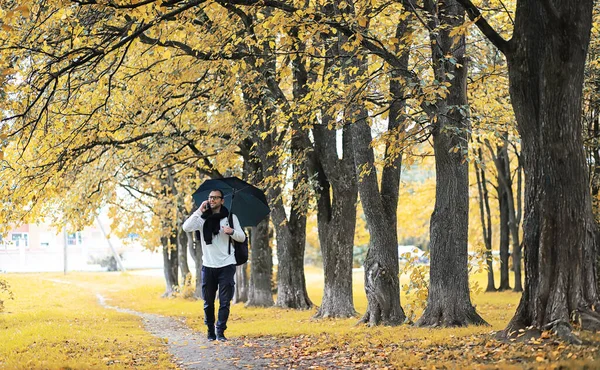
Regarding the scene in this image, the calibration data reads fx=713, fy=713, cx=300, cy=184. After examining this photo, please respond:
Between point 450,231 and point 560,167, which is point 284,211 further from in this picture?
point 560,167

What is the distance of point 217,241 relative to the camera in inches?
424

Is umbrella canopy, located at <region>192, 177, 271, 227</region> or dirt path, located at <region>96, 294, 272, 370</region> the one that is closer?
dirt path, located at <region>96, 294, 272, 370</region>

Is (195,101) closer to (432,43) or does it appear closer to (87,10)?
(87,10)

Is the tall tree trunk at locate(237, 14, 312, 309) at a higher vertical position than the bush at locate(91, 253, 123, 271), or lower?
higher

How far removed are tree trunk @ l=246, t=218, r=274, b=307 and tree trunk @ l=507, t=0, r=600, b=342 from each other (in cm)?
1420

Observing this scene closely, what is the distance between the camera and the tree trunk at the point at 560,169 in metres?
8.25

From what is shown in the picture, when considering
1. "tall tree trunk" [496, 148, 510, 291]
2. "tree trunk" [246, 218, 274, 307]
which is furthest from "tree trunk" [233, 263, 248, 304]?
"tall tree trunk" [496, 148, 510, 291]

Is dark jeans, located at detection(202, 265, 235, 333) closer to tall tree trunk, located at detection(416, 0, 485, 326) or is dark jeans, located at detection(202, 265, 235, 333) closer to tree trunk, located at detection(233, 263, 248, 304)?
tall tree trunk, located at detection(416, 0, 485, 326)

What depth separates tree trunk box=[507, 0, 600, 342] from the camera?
27.1ft

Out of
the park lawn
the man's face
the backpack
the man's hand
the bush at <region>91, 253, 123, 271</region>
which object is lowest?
the park lawn

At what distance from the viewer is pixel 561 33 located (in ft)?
27.2

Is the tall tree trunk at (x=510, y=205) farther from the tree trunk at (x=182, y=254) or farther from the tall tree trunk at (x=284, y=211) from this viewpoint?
the tree trunk at (x=182, y=254)

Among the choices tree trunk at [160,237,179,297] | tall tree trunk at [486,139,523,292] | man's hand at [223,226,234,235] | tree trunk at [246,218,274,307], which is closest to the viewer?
man's hand at [223,226,234,235]

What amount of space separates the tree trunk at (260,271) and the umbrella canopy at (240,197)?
10.5 m
